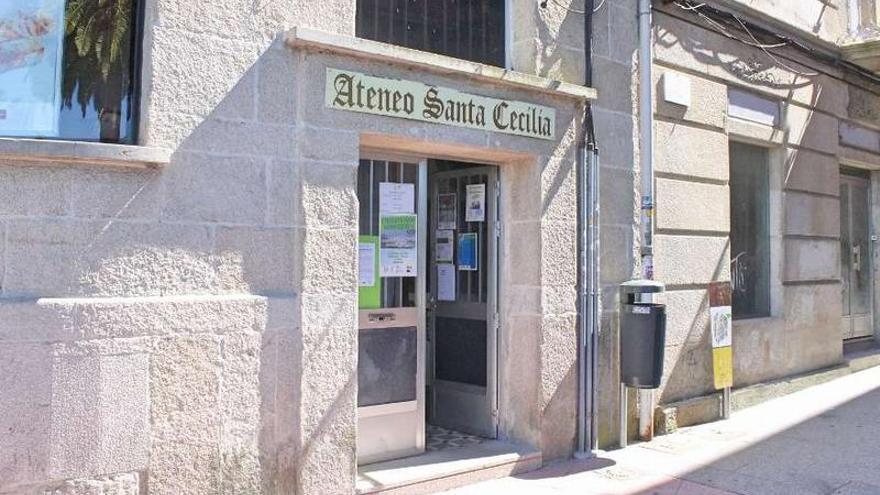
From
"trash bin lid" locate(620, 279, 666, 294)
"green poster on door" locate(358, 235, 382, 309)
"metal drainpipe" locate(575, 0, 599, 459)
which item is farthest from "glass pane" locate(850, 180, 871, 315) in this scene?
"green poster on door" locate(358, 235, 382, 309)

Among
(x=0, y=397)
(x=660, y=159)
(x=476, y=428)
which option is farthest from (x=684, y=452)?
(x=0, y=397)

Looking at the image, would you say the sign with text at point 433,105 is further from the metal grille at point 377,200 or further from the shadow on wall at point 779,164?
the shadow on wall at point 779,164

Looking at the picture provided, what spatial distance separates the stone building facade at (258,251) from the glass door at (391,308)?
132mm

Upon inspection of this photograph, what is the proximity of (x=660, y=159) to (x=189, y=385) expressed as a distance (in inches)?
187

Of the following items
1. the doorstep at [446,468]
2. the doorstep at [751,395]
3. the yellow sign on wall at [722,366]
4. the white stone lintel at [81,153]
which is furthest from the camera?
the yellow sign on wall at [722,366]

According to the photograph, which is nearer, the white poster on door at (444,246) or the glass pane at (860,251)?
the white poster on door at (444,246)

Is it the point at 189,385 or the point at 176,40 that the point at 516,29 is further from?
the point at 189,385

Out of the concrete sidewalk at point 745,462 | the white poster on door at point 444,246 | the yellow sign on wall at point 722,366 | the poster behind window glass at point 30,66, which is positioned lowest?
the concrete sidewalk at point 745,462

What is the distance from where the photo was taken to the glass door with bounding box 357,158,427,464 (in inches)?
219

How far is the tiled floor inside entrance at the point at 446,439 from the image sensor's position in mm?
6078

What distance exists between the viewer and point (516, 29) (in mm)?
6316

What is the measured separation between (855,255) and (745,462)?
5846 millimetres

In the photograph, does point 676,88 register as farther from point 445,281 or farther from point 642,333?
point 445,281

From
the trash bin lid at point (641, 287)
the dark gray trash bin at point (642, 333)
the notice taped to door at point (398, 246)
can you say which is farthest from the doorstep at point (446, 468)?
the trash bin lid at point (641, 287)
